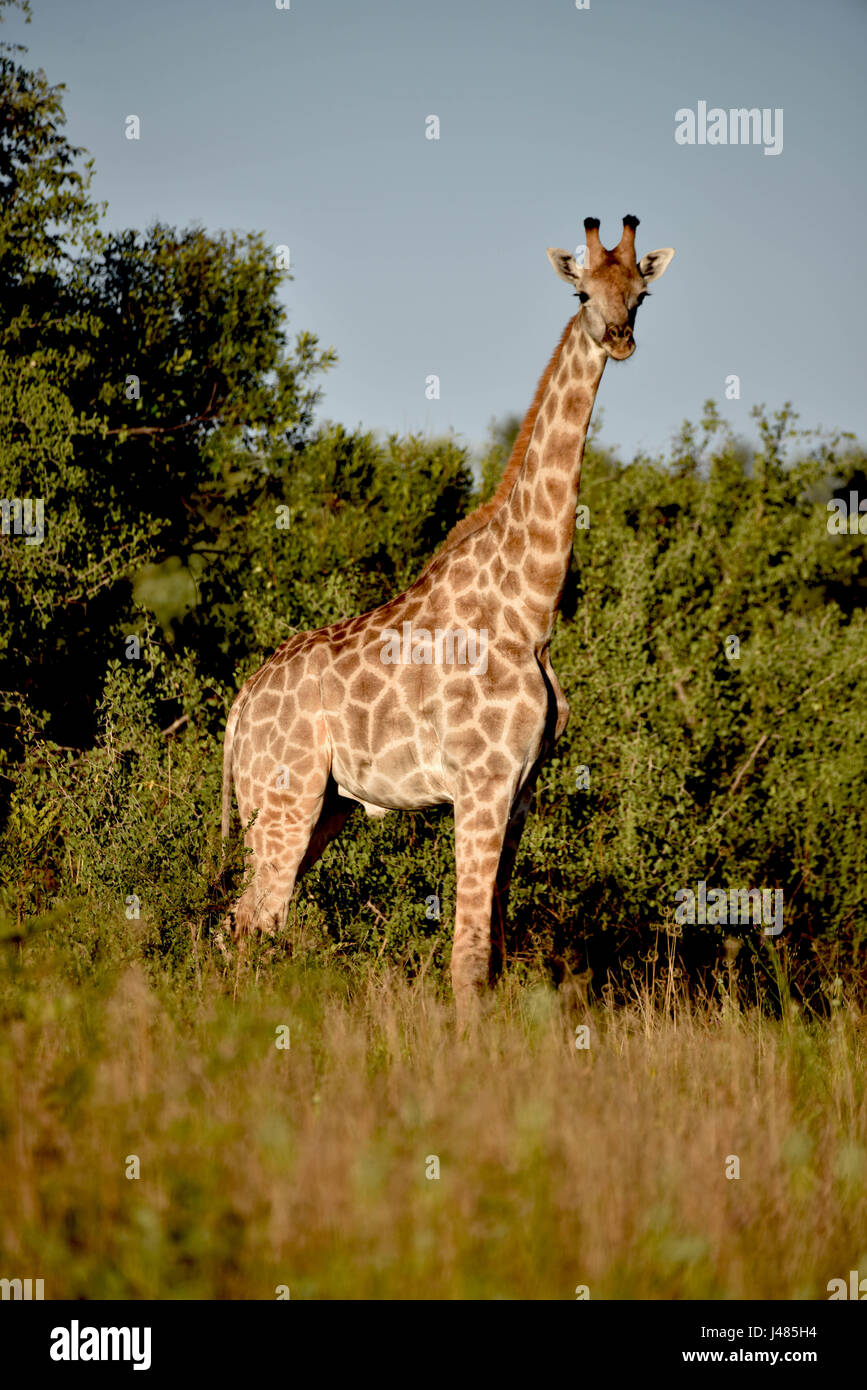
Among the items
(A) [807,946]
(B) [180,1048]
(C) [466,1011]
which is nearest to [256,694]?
(C) [466,1011]

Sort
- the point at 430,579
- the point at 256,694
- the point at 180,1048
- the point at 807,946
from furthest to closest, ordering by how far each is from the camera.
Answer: the point at 807,946 → the point at 256,694 → the point at 430,579 → the point at 180,1048

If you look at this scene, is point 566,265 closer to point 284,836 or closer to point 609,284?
point 609,284

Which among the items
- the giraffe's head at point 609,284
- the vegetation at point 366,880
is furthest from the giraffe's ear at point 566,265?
the vegetation at point 366,880

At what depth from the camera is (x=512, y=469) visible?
721cm

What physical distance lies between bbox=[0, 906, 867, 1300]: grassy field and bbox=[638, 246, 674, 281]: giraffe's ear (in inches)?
157

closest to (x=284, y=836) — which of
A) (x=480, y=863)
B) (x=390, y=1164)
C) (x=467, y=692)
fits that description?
(x=480, y=863)

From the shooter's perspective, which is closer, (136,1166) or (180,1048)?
(136,1166)

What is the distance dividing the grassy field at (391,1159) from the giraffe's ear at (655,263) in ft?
13.1

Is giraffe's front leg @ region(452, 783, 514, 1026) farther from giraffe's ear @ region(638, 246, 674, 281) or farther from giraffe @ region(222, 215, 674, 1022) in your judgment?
giraffe's ear @ region(638, 246, 674, 281)

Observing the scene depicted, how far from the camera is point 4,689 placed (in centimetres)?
1159

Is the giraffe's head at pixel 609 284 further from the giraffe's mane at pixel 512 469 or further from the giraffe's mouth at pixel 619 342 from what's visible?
the giraffe's mane at pixel 512 469

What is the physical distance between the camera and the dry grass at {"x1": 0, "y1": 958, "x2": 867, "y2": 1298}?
3.41m
